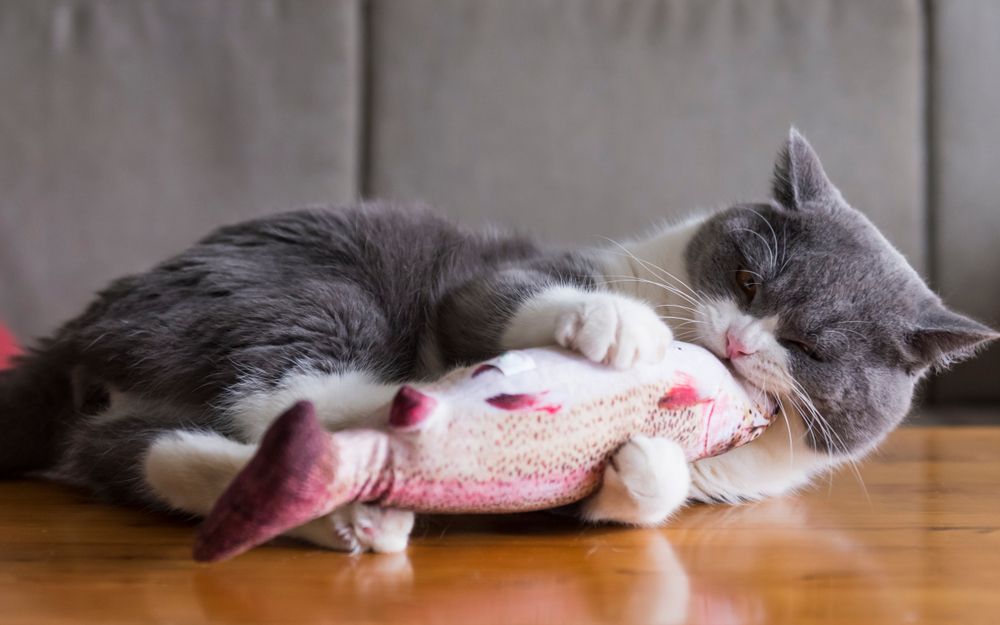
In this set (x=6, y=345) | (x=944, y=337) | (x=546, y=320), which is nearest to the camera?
(x=546, y=320)

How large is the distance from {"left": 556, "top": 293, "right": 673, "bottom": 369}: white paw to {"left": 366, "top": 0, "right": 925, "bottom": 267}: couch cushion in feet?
4.45

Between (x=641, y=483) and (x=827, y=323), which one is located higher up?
(x=827, y=323)

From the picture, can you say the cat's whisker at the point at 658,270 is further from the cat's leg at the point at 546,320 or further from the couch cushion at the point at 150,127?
the couch cushion at the point at 150,127

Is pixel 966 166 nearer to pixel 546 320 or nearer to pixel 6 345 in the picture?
pixel 546 320

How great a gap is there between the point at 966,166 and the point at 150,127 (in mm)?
2129

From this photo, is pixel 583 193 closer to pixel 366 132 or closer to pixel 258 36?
pixel 366 132

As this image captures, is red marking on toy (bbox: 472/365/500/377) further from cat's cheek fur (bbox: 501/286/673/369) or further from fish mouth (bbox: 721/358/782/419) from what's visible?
fish mouth (bbox: 721/358/782/419)

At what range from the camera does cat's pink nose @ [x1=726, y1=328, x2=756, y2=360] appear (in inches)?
49.4

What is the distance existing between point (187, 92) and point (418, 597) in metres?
1.94

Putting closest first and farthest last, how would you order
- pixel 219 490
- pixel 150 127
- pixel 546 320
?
pixel 219 490 → pixel 546 320 → pixel 150 127

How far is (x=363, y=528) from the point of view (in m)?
1.00

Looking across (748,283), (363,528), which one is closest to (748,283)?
(748,283)

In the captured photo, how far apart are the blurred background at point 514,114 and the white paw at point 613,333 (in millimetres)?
1319

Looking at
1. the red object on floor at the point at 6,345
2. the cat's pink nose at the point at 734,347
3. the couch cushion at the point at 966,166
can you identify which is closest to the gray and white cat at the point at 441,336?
the cat's pink nose at the point at 734,347
